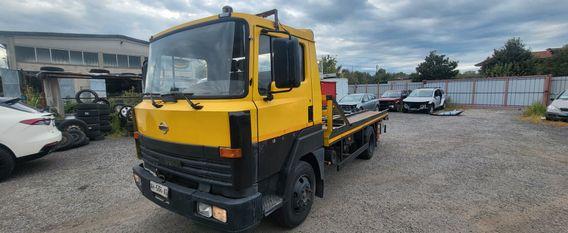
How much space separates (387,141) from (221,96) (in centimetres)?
718

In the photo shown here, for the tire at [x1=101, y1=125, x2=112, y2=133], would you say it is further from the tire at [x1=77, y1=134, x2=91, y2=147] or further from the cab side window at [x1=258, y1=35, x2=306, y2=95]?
the cab side window at [x1=258, y1=35, x2=306, y2=95]

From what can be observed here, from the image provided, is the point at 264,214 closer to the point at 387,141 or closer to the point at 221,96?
the point at 221,96

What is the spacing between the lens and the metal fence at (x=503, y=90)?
631 inches

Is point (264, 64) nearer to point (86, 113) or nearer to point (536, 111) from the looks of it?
point (86, 113)

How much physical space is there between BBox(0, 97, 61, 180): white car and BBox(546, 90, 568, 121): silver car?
56.1ft

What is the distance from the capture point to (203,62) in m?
2.64

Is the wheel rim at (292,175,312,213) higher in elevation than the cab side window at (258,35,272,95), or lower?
lower

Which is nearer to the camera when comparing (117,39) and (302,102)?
(302,102)

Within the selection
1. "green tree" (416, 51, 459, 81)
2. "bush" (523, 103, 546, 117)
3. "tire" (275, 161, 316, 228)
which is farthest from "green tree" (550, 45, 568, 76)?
"tire" (275, 161, 316, 228)

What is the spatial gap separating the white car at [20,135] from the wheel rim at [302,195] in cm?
539

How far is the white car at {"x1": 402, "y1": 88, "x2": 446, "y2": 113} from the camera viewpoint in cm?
1603

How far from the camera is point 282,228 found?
3270mm

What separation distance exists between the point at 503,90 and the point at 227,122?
21.9 metres

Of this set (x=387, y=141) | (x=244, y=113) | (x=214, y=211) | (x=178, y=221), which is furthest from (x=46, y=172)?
(x=387, y=141)
